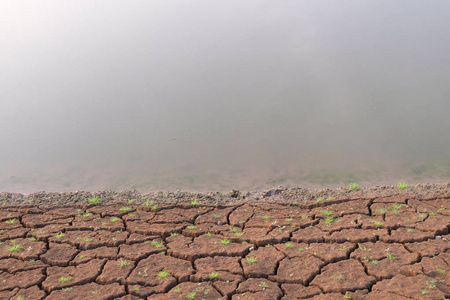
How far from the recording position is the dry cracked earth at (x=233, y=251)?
4.46 m

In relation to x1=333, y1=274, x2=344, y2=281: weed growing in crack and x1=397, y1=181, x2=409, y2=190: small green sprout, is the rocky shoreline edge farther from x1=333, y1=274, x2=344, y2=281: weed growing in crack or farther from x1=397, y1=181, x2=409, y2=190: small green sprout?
x1=333, y1=274, x2=344, y2=281: weed growing in crack

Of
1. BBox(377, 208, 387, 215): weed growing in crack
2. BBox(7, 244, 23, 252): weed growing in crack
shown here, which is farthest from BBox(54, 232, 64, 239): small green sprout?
BBox(377, 208, 387, 215): weed growing in crack

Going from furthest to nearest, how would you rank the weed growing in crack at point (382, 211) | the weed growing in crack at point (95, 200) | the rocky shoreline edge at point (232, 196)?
the weed growing in crack at point (95, 200) → the rocky shoreline edge at point (232, 196) → the weed growing in crack at point (382, 211)

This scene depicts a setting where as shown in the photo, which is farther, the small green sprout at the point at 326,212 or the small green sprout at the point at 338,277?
→ the small green sprout at the point at 326,212

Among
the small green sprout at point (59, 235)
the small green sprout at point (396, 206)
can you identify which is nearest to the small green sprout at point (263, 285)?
the small green sprout at point (396, 206)

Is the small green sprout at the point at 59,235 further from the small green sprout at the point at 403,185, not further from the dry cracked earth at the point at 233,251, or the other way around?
the small green sprout at the point at 403,185

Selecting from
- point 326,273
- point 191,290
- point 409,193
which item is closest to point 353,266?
point 326,273

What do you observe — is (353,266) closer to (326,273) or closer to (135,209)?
(326,273)

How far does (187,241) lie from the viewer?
540cm

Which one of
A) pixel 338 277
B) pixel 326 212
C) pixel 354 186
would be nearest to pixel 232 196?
pixel 326 212

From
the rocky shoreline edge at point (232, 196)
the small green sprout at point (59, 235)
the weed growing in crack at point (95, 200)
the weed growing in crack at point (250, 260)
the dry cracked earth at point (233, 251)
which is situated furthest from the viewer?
the weed growing in crack at point (95, 200)

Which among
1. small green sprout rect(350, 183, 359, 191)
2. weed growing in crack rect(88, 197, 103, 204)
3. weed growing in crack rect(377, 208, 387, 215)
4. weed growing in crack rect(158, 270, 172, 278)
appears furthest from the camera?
small green sprout rect(350, 183, 359, 191)

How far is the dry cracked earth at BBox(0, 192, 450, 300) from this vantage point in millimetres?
4465

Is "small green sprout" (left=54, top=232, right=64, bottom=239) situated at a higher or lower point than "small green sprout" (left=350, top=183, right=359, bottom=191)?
lower
